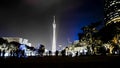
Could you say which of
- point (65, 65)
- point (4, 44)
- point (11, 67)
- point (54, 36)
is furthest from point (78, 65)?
point (54, 36)

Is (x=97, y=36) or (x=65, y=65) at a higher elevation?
(x=97, y=36)

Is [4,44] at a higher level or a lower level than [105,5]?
lower

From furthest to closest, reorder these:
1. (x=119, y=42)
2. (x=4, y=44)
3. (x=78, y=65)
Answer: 1. (x=4, y=44)
2. (x=119, y=42)
3. (x=78, y=65)

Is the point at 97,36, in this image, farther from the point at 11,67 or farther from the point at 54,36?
the point at 54,36

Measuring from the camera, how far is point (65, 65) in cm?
2334

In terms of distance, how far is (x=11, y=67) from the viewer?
23.5 m

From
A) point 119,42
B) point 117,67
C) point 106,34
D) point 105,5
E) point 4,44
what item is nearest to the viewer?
point 117,67

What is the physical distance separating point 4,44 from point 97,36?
50137 millimetres

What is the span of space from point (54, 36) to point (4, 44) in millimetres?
56428

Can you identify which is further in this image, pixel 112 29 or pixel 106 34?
pixel 106 34

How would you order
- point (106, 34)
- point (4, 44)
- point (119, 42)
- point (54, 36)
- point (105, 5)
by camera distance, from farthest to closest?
1. point (105, 5)
2. point (54, 36)
3. point (4, 44)
4. point (106, 34)
5. point (119, 42)

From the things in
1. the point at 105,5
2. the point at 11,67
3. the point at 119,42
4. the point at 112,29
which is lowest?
the point at 11,67

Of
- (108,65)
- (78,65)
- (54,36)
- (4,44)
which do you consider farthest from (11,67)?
(54,36)

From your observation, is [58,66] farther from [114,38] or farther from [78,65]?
[114,38]
